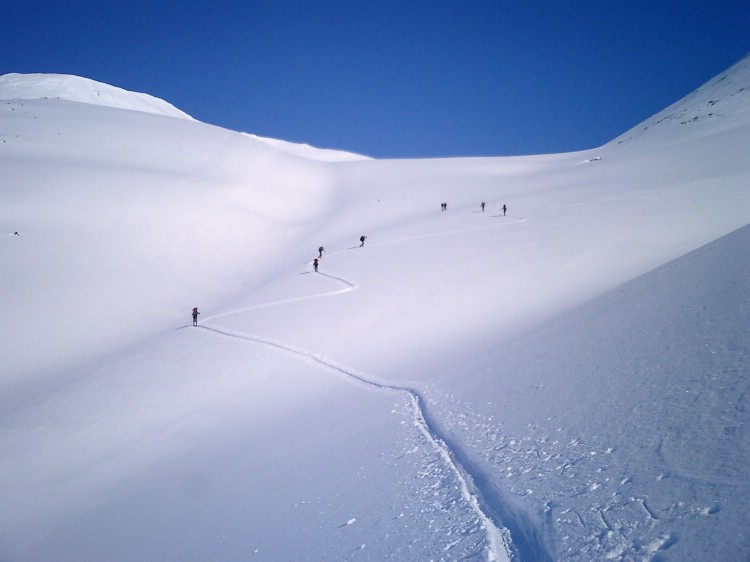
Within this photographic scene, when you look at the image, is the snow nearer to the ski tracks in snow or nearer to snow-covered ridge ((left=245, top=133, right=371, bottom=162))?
the ski tracks in snow

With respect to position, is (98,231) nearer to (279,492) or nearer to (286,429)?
(286,429)

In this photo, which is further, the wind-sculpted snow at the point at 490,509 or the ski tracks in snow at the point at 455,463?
the ski tracks in snow at the point at 455,463

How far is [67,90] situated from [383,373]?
119 meters

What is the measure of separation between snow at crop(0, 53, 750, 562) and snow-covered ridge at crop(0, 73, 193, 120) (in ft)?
223

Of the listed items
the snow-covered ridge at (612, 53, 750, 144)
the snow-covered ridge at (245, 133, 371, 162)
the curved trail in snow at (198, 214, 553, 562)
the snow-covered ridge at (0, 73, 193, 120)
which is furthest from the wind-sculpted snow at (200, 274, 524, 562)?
the snow-covered ridge at (245, 133, 371, 162)

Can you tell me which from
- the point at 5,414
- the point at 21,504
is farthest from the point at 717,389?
the point at 5,414

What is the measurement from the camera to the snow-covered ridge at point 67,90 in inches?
3861

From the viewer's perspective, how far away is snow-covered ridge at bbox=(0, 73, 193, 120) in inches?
3861

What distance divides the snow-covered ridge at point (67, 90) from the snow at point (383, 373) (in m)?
68.0

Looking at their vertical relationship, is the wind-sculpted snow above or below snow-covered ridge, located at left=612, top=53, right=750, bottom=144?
below

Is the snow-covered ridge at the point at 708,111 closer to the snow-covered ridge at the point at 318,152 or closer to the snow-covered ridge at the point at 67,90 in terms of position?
the snow-covered ridge at the point at 318,152

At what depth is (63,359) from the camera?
71.8ft

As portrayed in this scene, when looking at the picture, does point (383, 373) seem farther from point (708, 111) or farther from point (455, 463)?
point (708, 111)

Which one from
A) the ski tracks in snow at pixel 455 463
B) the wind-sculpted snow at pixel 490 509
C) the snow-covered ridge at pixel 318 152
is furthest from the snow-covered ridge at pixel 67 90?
the wind-sculpted snow at pixel 490 509
